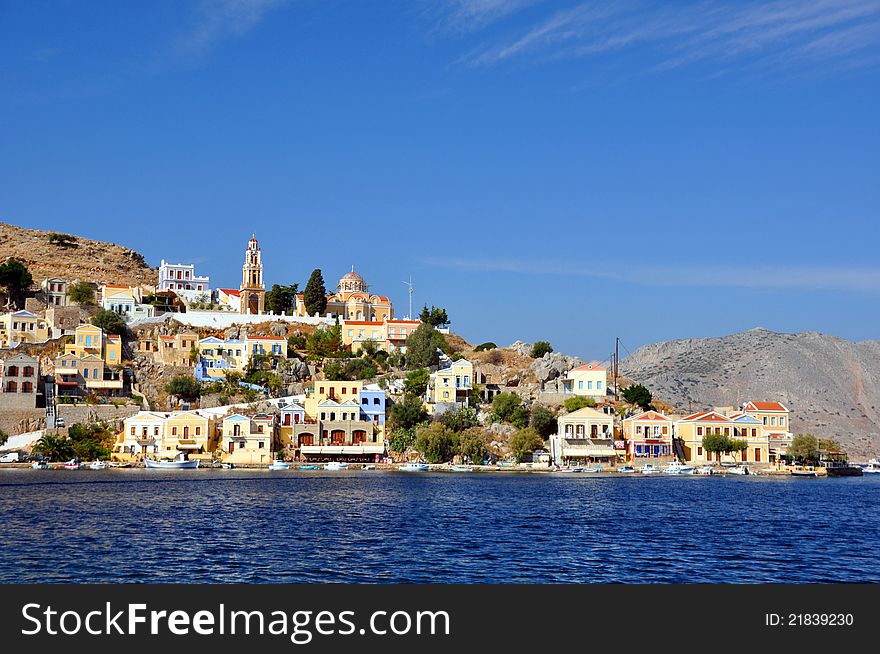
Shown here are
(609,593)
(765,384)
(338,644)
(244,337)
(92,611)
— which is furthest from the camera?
(765,384)

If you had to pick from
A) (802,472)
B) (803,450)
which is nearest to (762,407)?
(803,450)

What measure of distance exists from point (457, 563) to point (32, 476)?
→ 150ft

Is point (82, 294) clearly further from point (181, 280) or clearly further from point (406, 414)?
point (406, 414)

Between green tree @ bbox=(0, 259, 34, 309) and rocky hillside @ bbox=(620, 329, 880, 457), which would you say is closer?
green tree @ bbox=(0, 259, 34, 309)

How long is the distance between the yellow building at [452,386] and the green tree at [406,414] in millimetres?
2739

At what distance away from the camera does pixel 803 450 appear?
99.3 metres

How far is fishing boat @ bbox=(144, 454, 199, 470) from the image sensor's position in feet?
271

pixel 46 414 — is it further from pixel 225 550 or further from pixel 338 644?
pixel 338 644

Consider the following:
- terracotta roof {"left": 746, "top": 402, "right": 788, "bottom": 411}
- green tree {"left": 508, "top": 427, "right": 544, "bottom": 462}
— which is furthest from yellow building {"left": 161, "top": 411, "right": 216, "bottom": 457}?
terracotta roof {"left": 746, "top": 402, "right": 788, "bottom": 411}

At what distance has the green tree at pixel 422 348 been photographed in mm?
105625

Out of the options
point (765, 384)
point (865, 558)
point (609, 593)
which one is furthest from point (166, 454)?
point (765, 384)

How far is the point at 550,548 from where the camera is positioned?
1580 inches

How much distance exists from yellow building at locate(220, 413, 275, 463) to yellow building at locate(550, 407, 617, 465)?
961 inches

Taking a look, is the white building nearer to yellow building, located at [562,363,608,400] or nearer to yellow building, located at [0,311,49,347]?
yellow building, located at [0,311,49,347]
